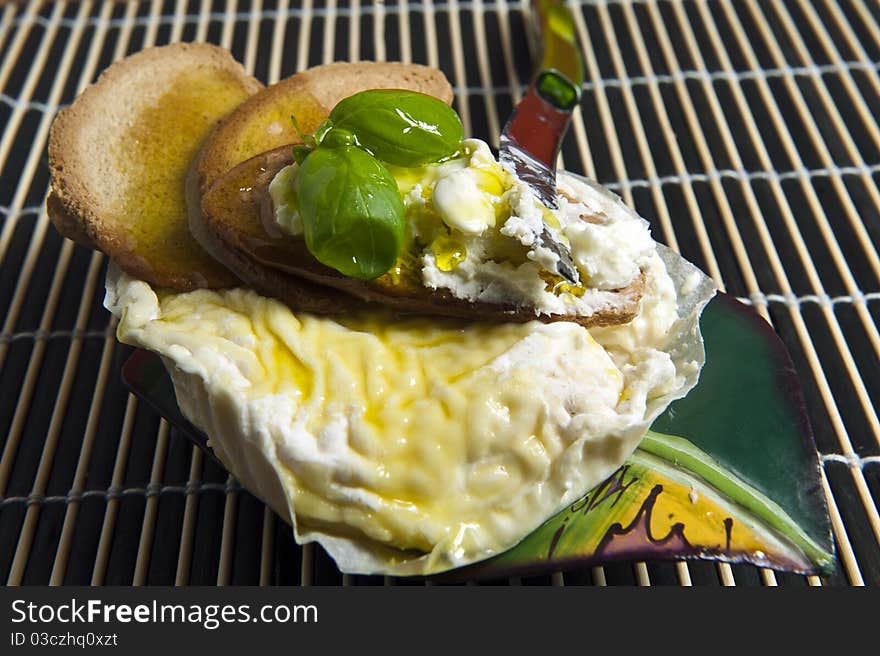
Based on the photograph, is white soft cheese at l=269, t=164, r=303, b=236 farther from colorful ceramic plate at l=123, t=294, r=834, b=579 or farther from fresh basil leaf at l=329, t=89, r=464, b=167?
colorful ceramic plate at l=123, t=294, r=834, b=579

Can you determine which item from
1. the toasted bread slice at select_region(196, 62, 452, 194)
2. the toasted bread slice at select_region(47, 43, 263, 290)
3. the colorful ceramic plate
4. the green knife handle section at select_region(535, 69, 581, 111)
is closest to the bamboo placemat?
the colorful ceramic plate

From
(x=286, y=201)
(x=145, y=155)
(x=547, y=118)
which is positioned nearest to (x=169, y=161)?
(x=145, y=155)

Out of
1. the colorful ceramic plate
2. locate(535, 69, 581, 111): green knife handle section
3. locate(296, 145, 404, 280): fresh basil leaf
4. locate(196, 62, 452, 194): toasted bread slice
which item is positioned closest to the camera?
locate(296, 145, 404, 280): fresh basil leaf

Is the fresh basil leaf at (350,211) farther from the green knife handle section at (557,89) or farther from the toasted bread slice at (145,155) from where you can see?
the green knife handle section at (557,89)

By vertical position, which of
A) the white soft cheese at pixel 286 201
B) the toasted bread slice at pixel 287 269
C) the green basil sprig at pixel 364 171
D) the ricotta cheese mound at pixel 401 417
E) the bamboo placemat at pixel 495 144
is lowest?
the bamboo placemat at pixel 495 144

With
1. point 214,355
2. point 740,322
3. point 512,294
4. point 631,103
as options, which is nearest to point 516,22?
point 631,103

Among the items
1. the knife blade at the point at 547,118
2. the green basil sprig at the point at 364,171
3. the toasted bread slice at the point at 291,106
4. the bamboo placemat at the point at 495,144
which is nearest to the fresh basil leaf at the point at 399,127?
the green basil sprig at the point at 364,171
